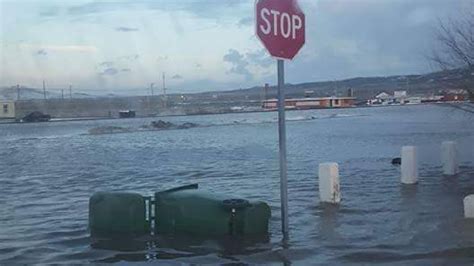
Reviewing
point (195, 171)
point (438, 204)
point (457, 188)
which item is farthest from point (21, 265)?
point (195, 171)

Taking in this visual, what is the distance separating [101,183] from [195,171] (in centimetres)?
377

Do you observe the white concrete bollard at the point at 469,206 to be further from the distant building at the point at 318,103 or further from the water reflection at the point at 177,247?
the distant building at the point at 318,103

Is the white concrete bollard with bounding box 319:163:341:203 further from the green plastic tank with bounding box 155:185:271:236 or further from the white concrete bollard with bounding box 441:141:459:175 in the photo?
the white concrete bollard with bounding box 441:141:459:175

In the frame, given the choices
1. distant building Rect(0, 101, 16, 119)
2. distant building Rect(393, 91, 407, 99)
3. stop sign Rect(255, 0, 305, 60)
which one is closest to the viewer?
stop sign Rect(255, 0, 305, 60)

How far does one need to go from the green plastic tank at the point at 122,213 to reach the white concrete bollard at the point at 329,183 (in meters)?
4.10

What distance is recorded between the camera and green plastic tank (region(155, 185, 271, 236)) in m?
10.2

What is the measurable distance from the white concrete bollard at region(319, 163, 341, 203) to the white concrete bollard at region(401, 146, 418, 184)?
119 inches

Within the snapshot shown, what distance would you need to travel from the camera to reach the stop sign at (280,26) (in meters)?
8.16

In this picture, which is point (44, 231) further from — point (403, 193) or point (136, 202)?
point (403, 193)

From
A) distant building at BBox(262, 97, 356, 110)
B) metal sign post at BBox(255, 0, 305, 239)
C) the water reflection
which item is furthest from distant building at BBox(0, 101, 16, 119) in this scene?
metal sign post at BBox(255, 0, 305, 239)

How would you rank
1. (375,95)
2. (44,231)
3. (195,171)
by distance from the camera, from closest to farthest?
1. (44,231)
2. (195,171)
3. (375,95)

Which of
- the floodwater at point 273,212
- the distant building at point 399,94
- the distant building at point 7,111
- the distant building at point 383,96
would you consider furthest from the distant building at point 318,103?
the floodwater at point 273,212

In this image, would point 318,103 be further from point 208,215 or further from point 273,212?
point 208,215

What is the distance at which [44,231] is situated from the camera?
1202 centimetres
